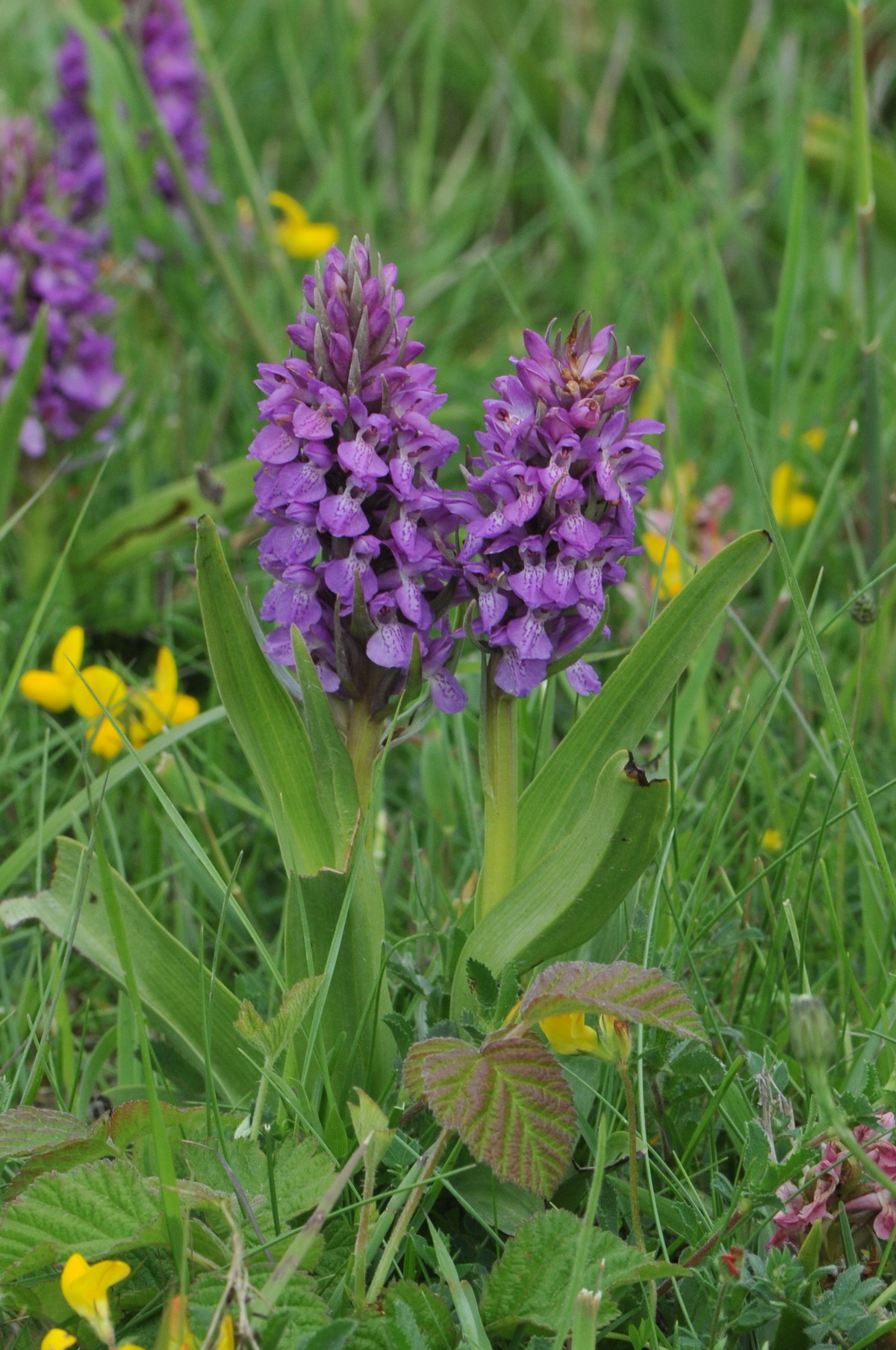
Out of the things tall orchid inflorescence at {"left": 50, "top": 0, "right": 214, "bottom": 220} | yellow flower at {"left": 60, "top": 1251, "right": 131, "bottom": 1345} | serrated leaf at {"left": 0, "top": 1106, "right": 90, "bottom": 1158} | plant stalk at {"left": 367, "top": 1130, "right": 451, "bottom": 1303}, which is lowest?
plant stalk at {"left": 367, "top": 1130, "right": 451, "bottom": 1303}

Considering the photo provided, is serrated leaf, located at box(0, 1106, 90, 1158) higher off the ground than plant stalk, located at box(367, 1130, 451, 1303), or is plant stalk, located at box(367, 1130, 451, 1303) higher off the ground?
serrated leaf, located at box(0, 1106, 90, 1158)

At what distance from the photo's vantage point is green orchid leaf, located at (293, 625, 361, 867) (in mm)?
1315

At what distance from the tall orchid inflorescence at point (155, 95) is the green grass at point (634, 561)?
0.17 meters

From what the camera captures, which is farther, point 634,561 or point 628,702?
point 634,561

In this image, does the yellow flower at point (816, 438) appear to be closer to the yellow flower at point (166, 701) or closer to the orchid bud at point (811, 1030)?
the yellow flower at point (166, 701)

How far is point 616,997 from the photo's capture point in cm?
115

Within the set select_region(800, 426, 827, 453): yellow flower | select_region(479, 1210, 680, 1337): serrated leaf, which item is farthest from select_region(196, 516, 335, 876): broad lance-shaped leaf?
select_region(800, 426, 827, 453): yellow flower

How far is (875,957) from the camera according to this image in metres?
1.62

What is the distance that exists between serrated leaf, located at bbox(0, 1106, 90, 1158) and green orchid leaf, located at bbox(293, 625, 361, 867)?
37 cm

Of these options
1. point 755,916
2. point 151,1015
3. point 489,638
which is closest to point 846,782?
point 755,916

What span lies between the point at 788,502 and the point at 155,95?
2250 mm

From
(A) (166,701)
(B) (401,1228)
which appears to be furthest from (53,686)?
(B) (401,1228)

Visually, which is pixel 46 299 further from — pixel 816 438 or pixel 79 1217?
pixel 79 1217

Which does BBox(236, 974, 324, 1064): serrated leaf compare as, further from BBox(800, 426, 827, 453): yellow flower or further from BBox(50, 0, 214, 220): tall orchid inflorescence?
BBox(50, 0, 214, 220): tall orchid inflorescence
